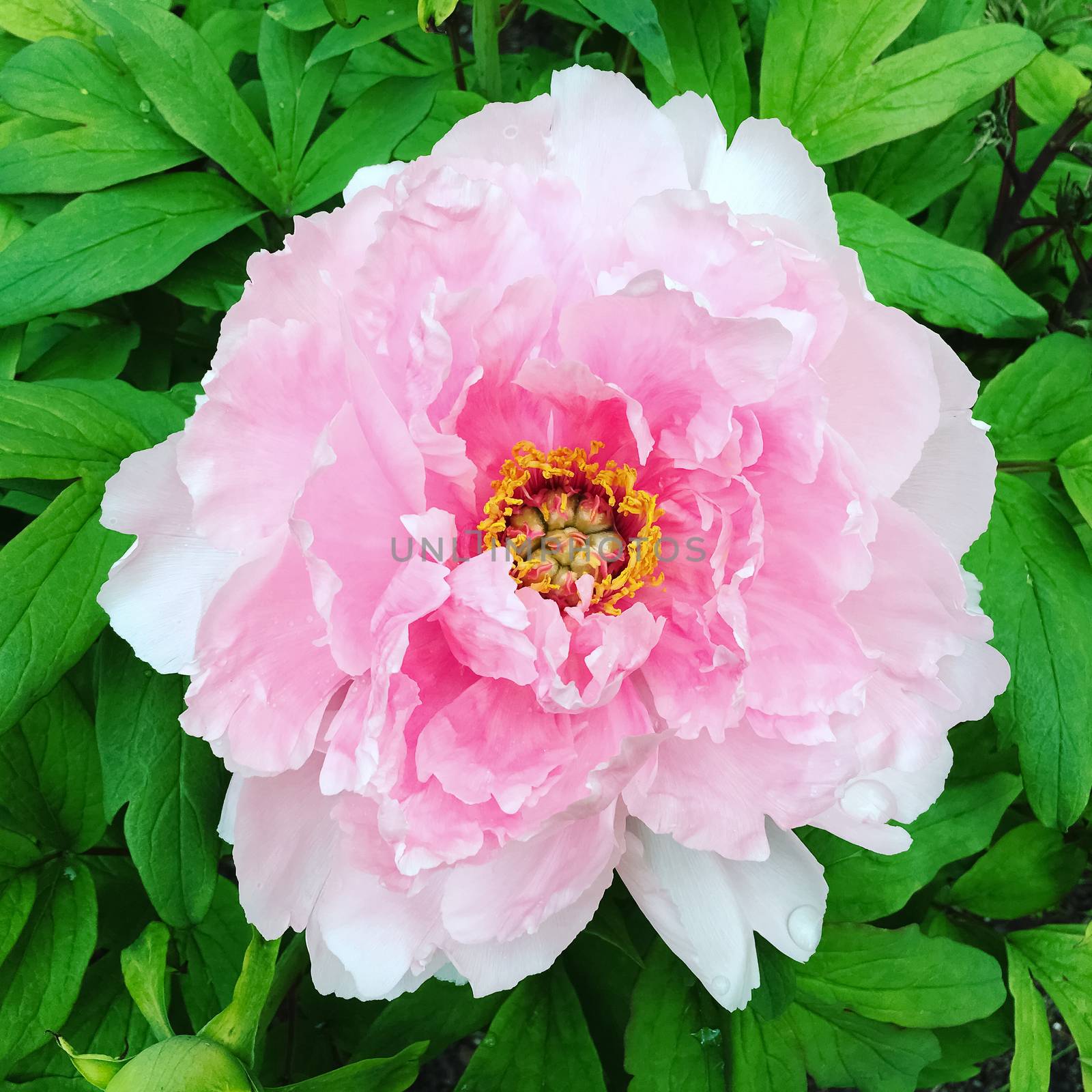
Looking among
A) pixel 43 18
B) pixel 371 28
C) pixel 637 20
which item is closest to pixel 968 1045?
pixel 637 20

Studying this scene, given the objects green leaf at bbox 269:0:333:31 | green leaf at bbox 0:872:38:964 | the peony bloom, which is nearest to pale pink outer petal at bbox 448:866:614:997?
the peony bloom

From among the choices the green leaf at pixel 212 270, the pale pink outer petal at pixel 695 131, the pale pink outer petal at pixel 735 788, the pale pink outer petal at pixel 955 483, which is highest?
the pale pink outer petal at pixel 695 131

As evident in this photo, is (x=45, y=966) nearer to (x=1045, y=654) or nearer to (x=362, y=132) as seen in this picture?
(x=362, y=132)

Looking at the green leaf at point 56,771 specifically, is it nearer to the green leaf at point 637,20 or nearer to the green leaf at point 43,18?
the green leaf at point 43,18

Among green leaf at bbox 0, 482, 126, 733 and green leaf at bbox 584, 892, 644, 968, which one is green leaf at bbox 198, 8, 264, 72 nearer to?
green leaf at bbox 0, 482, 126, 733

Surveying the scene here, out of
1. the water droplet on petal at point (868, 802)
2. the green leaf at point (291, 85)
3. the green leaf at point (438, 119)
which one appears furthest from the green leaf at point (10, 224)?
the water droplet on petal at point (868, 802)

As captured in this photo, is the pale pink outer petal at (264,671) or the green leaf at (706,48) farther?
the green leaf at (706,48)
